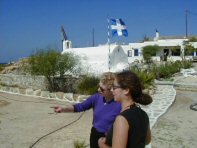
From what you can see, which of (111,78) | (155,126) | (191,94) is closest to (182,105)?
(191,94)

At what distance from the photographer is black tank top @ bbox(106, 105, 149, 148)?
2.46 meters

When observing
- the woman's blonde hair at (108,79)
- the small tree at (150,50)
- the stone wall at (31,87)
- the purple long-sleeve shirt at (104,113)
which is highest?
the small tree at (150,50)

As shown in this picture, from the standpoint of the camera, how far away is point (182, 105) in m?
12.1

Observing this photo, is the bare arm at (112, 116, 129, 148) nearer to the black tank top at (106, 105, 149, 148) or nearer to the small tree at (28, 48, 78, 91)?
the black tank top at (106, 105, 149, 148)

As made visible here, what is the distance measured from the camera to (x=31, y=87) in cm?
2036

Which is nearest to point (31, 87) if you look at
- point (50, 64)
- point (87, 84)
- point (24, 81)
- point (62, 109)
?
point (24, 81)

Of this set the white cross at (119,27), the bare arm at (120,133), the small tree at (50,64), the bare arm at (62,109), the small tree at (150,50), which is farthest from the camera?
the small tree at (150,50)

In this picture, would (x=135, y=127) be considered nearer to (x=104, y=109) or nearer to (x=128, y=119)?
(x=128, y=119)

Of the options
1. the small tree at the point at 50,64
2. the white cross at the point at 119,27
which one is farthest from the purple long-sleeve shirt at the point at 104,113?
the white cross at the point at 119,27

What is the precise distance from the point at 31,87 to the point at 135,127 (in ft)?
60.3

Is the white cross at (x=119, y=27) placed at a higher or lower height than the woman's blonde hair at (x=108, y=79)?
higher

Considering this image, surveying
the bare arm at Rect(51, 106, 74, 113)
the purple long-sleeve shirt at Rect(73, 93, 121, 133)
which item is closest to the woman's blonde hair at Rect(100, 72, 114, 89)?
the purple long-sleeve shirt at Rect(73, 93, 121, 133)

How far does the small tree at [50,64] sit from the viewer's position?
18.6 m

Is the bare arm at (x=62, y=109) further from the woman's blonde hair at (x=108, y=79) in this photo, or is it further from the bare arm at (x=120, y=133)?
the bare arm at (x=120, y=133)
